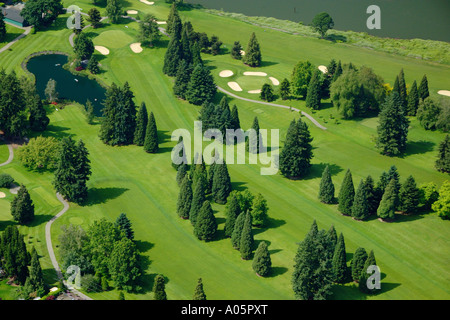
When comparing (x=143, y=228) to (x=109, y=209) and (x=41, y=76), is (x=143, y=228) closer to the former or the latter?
(x=109, y=209)

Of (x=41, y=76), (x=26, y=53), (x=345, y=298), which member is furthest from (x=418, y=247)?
(x=26, y=53)

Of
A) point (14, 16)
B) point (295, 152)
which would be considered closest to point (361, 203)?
point (295, 152)

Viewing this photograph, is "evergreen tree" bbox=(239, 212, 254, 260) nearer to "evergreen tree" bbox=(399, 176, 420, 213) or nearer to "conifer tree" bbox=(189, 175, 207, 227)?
"conifer tree" bbox=(189, 175, 207, 227)

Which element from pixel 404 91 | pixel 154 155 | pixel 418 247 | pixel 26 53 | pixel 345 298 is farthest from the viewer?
pixel 26 53

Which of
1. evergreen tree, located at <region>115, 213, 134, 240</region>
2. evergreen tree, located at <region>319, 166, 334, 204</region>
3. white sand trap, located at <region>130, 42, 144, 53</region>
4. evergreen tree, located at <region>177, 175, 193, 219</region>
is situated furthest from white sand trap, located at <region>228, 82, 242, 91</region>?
evergreen tree, located at <region>115, 213, 134, 240</region>

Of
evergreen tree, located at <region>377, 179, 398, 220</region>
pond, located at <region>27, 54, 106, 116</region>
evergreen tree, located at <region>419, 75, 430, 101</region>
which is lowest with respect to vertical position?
evergreen tree, located at <region>377, 179, 398, 220</region>

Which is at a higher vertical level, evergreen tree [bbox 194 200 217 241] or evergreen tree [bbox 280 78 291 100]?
evergreen tree [bbox 280 78 291 100]

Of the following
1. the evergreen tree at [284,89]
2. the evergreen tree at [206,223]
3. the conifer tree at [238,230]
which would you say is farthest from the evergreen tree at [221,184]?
the evergreen tree at [284,89]

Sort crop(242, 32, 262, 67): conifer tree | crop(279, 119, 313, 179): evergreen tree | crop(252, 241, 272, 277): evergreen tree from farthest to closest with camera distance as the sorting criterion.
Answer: crop(242, 32, 262, 67): conifer tree < crop(279, 119, 313, 179): evergreen tree < crop(252, 241, 272, 277): evergreen tree
